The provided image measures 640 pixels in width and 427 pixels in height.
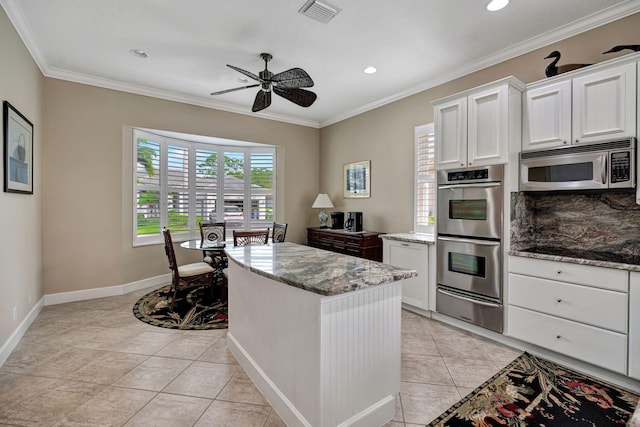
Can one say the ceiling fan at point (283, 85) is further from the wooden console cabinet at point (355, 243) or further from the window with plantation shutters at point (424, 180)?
the wooden console cabinet at point (355, 243)

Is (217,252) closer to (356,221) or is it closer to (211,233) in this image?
(211,233)

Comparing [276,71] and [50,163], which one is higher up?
[276,71]

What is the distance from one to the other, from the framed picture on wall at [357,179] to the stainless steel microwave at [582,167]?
247 cm

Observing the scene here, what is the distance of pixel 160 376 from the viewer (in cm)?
233

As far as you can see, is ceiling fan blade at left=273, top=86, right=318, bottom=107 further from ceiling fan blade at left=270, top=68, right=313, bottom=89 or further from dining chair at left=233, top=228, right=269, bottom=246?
dining chair at left=233, top=228, right=269, bottom=246

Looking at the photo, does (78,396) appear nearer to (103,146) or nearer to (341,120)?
(103,146)

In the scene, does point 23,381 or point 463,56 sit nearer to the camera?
point 23,381

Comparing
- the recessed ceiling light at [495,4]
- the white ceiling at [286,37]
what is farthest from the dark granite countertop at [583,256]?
the recessed ceiling light at [495,4]

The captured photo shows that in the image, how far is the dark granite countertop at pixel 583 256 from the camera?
217 cm

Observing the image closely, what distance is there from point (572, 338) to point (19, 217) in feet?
16.4

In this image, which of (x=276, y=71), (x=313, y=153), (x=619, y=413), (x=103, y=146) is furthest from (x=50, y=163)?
(x=619, y=413)

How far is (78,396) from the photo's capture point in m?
2.08

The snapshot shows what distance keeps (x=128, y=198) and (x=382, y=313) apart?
4146mm

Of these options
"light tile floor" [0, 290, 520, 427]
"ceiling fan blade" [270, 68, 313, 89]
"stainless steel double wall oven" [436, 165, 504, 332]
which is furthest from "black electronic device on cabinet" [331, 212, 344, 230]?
"ceiling fan blade" [270, 68, 313, 89]
